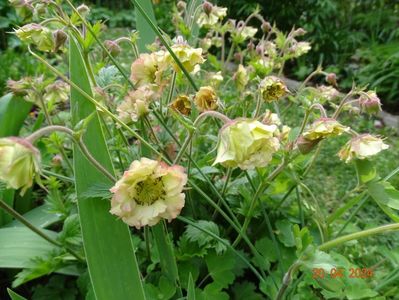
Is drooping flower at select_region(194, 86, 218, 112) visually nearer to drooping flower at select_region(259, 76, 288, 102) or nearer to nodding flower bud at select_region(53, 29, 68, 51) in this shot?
drooping flower at select_region(259, 76, 288, 102)

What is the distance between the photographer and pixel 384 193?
59 centimetres

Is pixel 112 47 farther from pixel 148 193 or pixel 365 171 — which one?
pixel 365 171

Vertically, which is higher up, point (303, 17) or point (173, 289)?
Answer: point (173, 289)

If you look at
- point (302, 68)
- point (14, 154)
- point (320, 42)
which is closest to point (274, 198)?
point (14, 154)

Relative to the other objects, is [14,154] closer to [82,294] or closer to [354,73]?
[82,294]

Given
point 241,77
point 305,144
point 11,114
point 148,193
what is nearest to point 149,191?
point 148,193

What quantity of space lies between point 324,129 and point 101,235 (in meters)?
0.33

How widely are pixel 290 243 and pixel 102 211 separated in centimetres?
44

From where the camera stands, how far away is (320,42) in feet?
9.91

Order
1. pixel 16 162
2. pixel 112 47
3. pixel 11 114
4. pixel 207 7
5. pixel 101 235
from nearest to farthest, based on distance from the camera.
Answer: pixel 16 162
pixel 101 235
pixel 112 47
pixel 207 7
pixel 11 114

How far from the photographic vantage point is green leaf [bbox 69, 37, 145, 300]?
1.90ft

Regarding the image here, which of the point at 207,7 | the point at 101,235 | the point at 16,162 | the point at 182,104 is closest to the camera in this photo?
the point at 16,162

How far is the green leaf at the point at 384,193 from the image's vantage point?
22.7 inches
